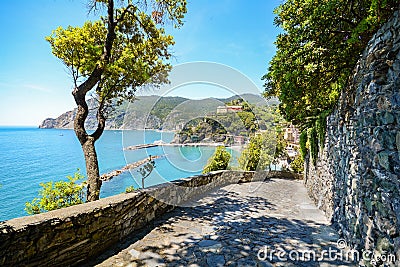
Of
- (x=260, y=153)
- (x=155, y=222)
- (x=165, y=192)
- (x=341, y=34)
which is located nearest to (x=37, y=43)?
(x=165, y=192)

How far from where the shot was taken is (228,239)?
3.24m

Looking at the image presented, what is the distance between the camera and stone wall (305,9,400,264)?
1.81 m

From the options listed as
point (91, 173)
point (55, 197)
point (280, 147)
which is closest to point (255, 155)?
point (280, 147)

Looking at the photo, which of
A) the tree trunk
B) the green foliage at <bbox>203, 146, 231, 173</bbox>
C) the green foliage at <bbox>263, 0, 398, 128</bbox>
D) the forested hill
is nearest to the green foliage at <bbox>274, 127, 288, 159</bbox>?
the green foliage at <bbox>203, 146, 231, 173</bbox>

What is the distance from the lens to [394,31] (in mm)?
1908

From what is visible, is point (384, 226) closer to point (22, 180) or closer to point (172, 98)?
point (172, 98)

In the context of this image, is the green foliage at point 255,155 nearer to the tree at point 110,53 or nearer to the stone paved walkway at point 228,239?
the stone paved walkway at point 228,239

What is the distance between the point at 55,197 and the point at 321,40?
5.72 m

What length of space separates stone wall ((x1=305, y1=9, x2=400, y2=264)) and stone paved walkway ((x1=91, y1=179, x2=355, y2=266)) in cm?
58

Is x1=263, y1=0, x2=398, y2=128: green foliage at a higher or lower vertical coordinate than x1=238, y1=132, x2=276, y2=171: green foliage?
higher

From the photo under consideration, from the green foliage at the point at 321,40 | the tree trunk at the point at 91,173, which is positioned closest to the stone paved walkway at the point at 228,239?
the tree trunk at the point at 91,173

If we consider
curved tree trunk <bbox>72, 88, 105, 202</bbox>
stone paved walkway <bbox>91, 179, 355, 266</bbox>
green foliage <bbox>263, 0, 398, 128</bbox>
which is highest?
green foliage <bbox>263, 0, 398, 128</bbox>

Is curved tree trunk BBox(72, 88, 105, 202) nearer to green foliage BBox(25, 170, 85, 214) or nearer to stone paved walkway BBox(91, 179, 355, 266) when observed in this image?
green foliage BBox(25, 170, 85, 214)

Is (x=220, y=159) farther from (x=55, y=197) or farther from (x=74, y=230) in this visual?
(x=74, y=230)
